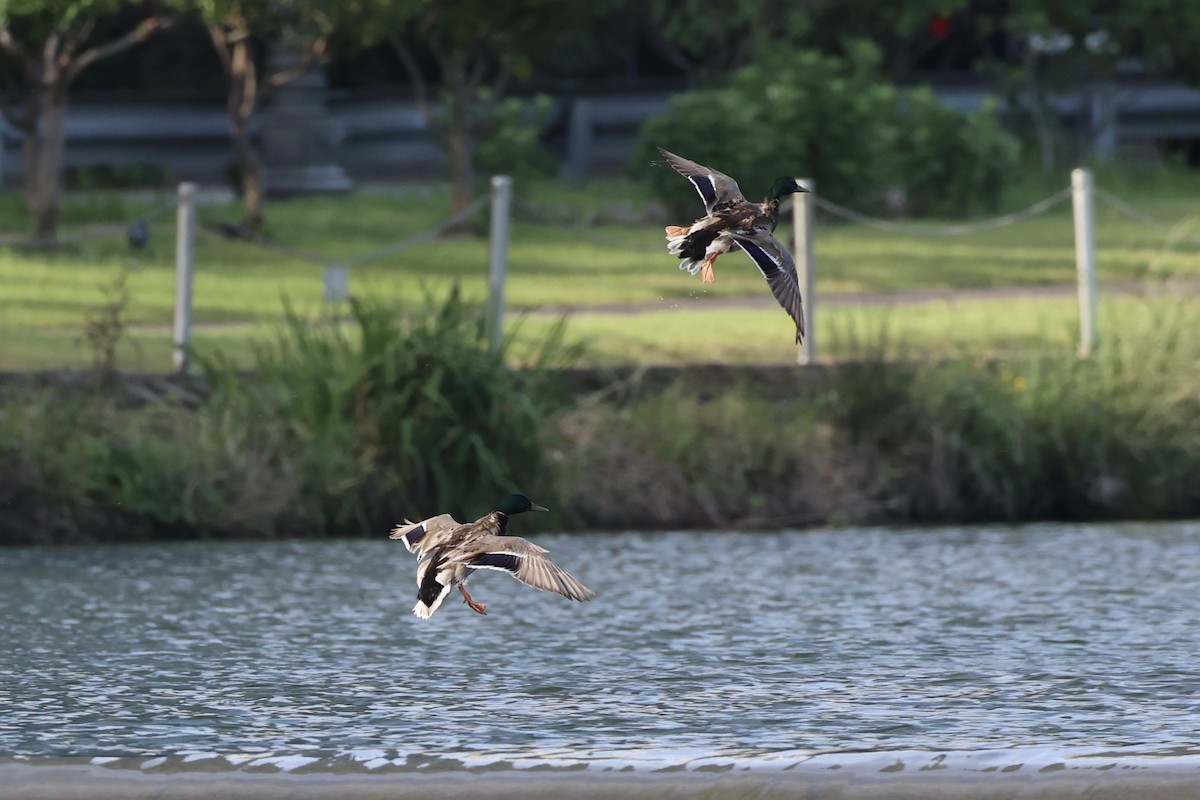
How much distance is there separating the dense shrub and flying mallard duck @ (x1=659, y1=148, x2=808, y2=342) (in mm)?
14763

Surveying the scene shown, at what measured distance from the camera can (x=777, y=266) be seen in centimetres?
644

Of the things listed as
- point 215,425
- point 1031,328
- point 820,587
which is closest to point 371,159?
point 1031,328

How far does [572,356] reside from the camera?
12.7 m

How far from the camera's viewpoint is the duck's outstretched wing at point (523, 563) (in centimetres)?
611

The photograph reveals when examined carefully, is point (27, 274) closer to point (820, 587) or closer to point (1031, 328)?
point (1031, 328)

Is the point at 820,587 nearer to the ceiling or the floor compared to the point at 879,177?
nearer to the floor

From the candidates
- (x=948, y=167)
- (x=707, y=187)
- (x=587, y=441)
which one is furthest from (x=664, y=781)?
(x=948, y=167)

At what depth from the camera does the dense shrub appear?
22141 millimetres

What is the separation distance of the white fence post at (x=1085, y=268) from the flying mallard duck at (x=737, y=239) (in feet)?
23.1

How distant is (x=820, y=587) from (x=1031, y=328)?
4.61 metres

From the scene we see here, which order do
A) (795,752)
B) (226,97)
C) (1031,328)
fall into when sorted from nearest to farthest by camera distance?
(795,752) → (1031,328) → (226,97)

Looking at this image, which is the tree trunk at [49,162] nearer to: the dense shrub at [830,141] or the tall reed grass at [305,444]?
the dense shrub at [830,141]

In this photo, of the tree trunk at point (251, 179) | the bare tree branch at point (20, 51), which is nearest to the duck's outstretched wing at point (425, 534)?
the bare tree branch at point (20, 51)

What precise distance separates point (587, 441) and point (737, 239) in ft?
19.4
